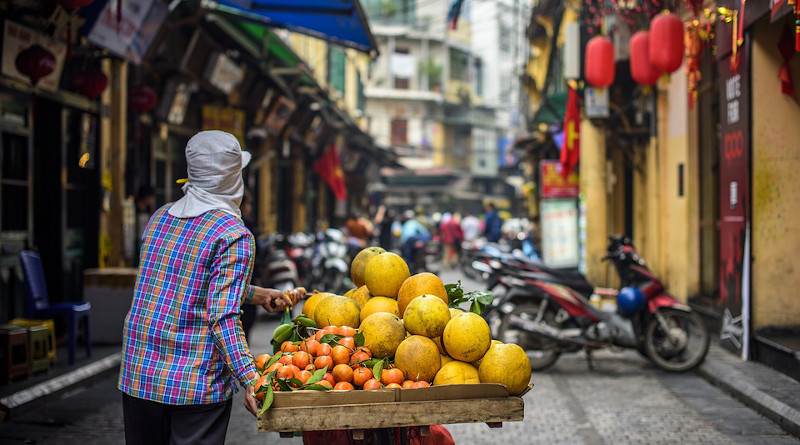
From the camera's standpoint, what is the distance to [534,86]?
3112 centimetres

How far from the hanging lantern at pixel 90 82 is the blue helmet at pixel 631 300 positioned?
601cm

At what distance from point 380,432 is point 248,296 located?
0.90 m

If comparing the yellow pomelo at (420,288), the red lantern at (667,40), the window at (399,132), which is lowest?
the yellow pomelo at (420,288)

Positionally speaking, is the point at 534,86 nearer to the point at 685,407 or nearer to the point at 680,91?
the point at 680,91

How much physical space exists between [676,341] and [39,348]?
6061 millimetres

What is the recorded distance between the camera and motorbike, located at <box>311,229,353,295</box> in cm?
1577

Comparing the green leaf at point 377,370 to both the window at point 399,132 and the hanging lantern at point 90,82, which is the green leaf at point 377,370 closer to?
the hanging lantern at point 90,82

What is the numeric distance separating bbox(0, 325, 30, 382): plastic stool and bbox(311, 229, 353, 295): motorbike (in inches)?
325

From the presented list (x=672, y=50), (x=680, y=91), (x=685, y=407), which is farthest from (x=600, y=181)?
(x=685, y=407)

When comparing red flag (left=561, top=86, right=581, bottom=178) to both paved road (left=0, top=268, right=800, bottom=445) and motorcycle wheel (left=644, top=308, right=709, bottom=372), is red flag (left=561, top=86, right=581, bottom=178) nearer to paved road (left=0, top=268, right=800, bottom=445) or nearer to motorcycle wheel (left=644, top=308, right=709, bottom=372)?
motorcycle wheel (left=644, top=308, right=709, bottom=372)

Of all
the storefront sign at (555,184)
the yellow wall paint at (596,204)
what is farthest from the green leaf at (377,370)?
the storefront sign at (555,184)

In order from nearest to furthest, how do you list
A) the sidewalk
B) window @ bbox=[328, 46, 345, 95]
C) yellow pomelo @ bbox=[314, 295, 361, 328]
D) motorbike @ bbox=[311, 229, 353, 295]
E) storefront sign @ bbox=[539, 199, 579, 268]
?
yellow pomelo @ bbox=[314, 295, 361, 328]
the sidewalk
storefront sign @ bbox=[539, 199, 579, 268]
motorbike @ bbox=[311, 229, 353, 295]
window @ bbox=[328, 46, 345, 95]

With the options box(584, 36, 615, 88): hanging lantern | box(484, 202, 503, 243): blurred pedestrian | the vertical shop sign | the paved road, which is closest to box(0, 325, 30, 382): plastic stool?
the paved road

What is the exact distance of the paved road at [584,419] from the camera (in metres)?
6.04
